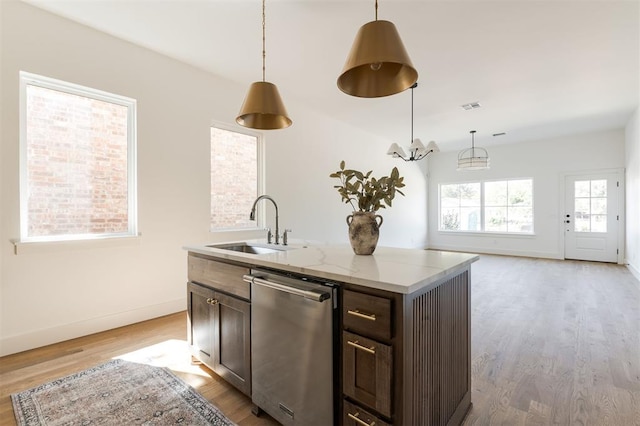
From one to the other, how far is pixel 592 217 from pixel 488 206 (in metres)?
2.07

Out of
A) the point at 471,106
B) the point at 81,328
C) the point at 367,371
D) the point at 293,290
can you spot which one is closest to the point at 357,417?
the point at 367,371

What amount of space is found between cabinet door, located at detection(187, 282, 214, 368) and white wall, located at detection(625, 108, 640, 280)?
6578 millimetres

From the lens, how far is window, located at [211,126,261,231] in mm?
3895

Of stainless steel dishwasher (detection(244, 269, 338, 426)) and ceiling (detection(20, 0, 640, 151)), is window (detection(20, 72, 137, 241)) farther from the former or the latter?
stainless steel dishwasher (detection(244, 269, 338, 426))

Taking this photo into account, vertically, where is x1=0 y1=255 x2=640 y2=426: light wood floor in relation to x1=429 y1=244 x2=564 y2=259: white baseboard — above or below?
below

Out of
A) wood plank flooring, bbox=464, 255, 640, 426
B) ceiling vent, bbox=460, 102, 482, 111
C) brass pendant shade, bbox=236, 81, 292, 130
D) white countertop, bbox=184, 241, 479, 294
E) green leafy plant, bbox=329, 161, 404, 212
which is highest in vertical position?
ceiling vent, bbox=460, 102, 482, 111

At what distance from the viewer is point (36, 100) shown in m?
2.61

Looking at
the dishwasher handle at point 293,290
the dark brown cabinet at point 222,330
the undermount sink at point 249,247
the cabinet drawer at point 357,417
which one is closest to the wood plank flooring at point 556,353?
the cabinet drawer at point 357,417

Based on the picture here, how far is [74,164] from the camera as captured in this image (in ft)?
9.24

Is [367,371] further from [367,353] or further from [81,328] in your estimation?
[81,328]

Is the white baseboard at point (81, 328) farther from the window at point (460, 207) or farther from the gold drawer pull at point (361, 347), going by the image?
the window at point (460, 207)

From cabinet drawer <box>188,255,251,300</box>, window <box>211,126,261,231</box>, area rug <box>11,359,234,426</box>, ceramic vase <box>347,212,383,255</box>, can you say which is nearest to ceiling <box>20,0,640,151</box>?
window <box>211,126,261,231</box>

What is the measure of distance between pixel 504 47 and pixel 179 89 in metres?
3.58

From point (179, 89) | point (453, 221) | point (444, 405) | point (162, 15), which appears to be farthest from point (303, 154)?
point (453, 221)
